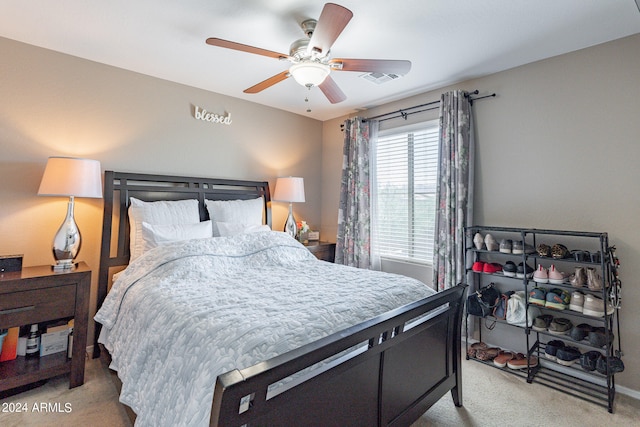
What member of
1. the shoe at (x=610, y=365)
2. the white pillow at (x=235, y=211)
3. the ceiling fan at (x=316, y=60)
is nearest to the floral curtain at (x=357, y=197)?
the white pillow at (x=235, y=211)

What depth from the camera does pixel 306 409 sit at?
1126 millimetres

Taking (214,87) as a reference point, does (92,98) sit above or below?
below

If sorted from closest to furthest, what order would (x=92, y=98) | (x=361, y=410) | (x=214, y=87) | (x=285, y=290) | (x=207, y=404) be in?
(x=207, y=404) → (x=361, y=410) → (x=285, y=290) → (x=92, y=98) → (x=214, y=87)

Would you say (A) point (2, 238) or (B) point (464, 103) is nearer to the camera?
(A) point (2, 238)

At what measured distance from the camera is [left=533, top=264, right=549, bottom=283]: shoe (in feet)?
7.68

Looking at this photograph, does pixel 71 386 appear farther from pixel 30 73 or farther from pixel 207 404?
pixel 30 73

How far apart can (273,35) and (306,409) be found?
2.38 m

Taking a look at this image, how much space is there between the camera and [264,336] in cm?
119

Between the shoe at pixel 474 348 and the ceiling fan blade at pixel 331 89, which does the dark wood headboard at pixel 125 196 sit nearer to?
the ceiling fan blade at pixel 331 89

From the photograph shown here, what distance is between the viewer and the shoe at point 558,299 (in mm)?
2250

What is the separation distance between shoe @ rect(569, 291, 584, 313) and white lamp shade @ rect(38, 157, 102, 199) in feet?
12.1

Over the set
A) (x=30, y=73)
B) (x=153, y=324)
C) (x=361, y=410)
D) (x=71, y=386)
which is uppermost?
(x=30, y=73)

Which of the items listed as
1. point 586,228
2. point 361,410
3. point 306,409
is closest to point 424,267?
point 586,228

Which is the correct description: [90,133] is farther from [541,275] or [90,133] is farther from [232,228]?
[541,275]
